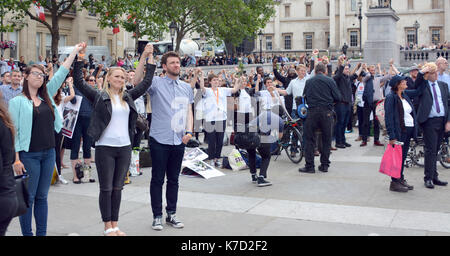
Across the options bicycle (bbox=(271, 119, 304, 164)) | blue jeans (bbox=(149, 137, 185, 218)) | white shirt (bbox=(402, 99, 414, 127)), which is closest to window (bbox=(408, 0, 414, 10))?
bicycle (bbox=(271, 119, 304, 164))

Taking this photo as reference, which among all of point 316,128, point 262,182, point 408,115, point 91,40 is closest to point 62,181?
point 262,182

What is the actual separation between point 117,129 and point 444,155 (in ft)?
25.0

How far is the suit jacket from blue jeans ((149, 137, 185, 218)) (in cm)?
454

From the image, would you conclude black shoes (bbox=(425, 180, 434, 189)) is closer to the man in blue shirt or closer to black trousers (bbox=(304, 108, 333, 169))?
black trousers (bbox=(304, 108, 333, 169))

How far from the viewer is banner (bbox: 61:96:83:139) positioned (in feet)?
32.2

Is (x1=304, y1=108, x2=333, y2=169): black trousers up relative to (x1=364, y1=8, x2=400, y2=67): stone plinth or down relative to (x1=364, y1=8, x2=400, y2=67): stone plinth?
down

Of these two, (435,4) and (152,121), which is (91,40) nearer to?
A: (152,121)

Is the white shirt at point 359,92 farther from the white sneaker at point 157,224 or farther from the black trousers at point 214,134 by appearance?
the white sneaker at point 157,224

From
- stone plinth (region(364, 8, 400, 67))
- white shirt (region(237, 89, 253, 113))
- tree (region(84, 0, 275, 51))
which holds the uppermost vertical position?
tree (region(84, 0, 275, 51))

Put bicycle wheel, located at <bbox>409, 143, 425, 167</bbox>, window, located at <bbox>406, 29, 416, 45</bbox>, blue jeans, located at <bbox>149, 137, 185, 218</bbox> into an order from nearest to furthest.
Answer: blue jeans, located at <bbox>149, 137, 185, 218</bbox> → bicycle wheel, located at <bbox>409, 143, 425, 167</bbox> → window, located at <bbox>406, 29, 416, 45</bbox>

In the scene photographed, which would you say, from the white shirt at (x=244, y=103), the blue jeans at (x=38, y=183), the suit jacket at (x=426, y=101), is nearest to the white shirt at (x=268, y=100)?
the white shirt at (x=244, y=103)

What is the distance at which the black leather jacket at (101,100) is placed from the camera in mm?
5914

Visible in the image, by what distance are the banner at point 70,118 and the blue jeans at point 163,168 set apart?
12.3ft
